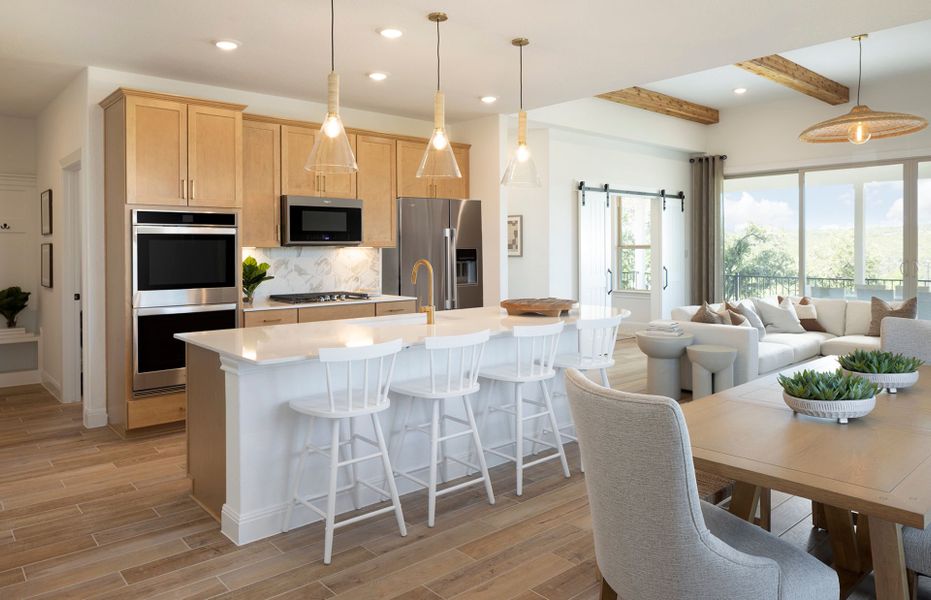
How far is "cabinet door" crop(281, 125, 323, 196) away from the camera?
548 centimetres

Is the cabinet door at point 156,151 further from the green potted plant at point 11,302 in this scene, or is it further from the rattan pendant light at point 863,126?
the rattan pendant light at point 863,126

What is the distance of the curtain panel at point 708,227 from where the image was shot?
938 cm

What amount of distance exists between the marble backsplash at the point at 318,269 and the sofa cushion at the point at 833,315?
15.1ft

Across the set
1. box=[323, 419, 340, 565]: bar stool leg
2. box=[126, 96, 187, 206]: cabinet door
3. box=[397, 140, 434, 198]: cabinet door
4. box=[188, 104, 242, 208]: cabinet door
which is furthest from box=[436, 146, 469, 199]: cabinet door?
box=[323, 419, 340, 565]: bar stool leg

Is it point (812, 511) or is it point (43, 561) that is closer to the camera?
point (43, 561)

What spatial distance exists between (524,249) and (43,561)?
5960 millimetres

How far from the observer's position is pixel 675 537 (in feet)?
5.02

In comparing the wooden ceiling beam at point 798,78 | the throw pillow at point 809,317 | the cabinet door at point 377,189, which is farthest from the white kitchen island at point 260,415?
the throw pillow at point 809,317

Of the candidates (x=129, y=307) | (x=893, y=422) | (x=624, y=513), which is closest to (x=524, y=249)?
(x=129, y=307)

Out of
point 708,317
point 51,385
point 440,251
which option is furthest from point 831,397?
Answer: point 51,385

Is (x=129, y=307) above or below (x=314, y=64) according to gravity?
below

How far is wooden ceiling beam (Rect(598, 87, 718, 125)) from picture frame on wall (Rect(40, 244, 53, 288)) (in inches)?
222

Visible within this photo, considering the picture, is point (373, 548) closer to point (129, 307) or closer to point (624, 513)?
point (624, 513)

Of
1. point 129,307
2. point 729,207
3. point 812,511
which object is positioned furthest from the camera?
point 729,207
